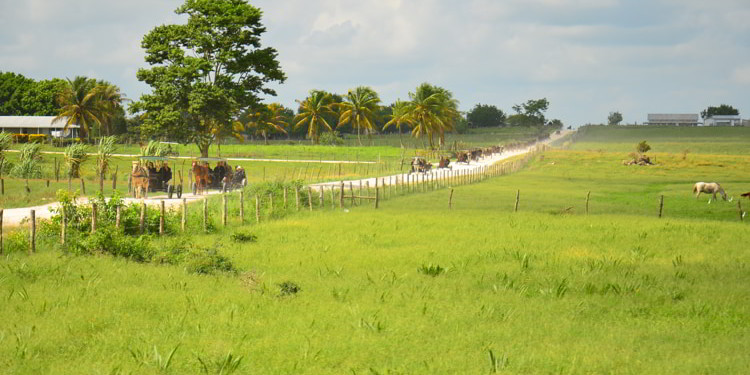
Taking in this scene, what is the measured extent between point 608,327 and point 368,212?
21678mm

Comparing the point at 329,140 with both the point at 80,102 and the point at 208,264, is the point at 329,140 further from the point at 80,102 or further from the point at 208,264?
the point at 208,264

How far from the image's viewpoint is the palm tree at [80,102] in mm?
102062

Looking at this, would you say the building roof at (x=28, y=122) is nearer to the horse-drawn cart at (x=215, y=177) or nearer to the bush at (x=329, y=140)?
the bush at (x=329, y=140)

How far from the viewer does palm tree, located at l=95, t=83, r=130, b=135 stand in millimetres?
105438

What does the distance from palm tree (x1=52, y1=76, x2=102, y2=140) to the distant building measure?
1275cm

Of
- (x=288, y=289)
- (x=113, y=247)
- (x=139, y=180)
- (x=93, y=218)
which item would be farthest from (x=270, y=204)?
(x=288, y=289)

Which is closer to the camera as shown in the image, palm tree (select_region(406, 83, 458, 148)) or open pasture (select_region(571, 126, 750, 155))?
palm tree (select_region(406, 83, 458, 148))

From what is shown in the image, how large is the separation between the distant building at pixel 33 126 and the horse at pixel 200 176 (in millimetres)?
75566

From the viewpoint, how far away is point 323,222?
32844mm

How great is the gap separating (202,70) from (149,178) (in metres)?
18.9

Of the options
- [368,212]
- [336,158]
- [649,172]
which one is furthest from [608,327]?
[336,158]

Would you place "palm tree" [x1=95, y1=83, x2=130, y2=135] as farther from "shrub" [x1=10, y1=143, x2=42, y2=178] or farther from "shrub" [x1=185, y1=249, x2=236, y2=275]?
"shrub" [x1=185, y1=249, x2=236, y2=275]

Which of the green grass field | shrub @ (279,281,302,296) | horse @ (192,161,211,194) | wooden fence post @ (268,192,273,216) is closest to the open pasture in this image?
Result: horse @ (192,161,211,194)

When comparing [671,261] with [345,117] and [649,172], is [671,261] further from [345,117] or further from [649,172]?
[345,117]
